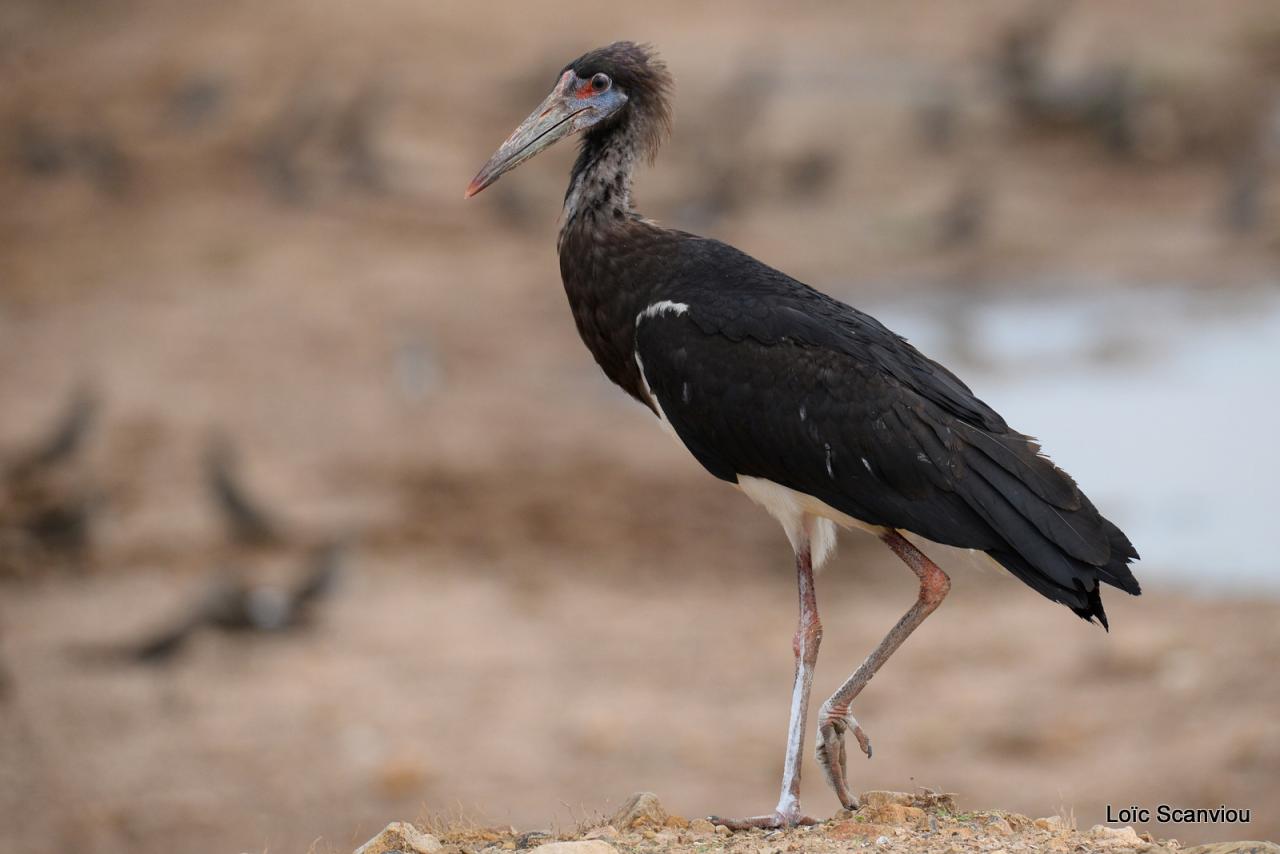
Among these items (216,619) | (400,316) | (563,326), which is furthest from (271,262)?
(216,619)

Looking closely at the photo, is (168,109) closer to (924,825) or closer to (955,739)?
(955,739)

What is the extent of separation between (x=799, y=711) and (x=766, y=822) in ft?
1.20

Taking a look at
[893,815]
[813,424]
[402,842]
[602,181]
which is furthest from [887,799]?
[602,181]

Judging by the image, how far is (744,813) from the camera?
9523mm

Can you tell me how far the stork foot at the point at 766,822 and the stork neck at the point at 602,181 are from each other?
6.97ft

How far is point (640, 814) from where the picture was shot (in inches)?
230

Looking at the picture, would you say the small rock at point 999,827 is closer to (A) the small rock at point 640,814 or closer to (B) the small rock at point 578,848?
(A) the small rock at point 640,814

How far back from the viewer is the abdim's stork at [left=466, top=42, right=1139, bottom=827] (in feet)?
18.9

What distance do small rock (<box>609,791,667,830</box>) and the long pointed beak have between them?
7.53ft

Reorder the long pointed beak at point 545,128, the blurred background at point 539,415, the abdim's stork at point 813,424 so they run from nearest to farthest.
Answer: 1. the abdim's stork at point 813,424
2. the long pointed beak at point 545,128
3. the blurred background at point 539,415

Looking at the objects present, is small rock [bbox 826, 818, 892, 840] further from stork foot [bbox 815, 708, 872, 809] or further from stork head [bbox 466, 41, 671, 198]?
stork head [bbox 466, 41, 671, 198]

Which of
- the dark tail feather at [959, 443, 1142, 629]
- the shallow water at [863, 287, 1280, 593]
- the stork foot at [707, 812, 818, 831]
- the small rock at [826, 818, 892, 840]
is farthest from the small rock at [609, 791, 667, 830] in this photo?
the shallow water at [863, 287, 1280, 593]

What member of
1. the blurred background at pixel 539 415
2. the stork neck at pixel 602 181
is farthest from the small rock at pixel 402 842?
the blurred background at pixel 539 415

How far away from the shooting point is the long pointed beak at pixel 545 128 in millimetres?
6848
